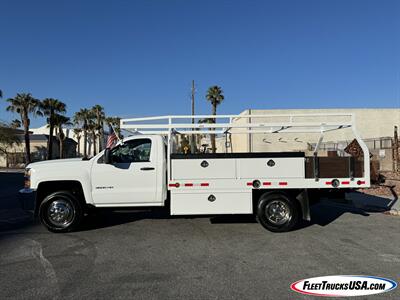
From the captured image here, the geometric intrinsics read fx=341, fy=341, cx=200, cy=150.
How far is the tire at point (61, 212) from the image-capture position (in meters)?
7.10

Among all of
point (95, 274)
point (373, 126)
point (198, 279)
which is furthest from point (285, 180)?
point (373, 126)

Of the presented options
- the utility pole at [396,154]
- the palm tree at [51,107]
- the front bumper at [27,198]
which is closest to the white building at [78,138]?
the palm tree at [51,107]

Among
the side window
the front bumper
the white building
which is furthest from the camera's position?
the white building

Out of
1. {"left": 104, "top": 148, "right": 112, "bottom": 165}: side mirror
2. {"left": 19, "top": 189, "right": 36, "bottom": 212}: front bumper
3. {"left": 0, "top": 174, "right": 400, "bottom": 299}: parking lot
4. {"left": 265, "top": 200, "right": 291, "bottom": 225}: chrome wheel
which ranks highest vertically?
{"left": 104, "top": 148, "right": 112, "bottom": 165}: side mirror

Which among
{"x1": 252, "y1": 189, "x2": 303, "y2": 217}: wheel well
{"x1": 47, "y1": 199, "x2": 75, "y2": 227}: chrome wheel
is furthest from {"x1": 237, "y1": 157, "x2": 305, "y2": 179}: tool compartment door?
{"x1": 47, "y1": 199, "x2": 75, "y2": 227}: chrome wheel

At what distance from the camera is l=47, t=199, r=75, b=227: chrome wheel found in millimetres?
7117

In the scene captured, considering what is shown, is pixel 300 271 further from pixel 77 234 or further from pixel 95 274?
pixel 77 234

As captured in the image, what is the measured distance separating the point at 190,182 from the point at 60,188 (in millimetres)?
2833

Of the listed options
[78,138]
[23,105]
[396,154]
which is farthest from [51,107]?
[396,154]

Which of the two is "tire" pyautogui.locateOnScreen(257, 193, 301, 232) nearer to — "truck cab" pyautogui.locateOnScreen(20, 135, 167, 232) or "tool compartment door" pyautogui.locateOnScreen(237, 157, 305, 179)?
"tool compartment door" pyautogui.locateOnScreen(237, 157, 305, 179)

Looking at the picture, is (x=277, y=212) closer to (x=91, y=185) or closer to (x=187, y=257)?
(x=187, y=257)

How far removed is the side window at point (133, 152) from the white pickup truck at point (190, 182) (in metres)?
0.02

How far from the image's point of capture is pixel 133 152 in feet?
24.1

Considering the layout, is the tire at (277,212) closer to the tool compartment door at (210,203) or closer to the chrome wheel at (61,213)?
the tool compartment door at (210,203)
